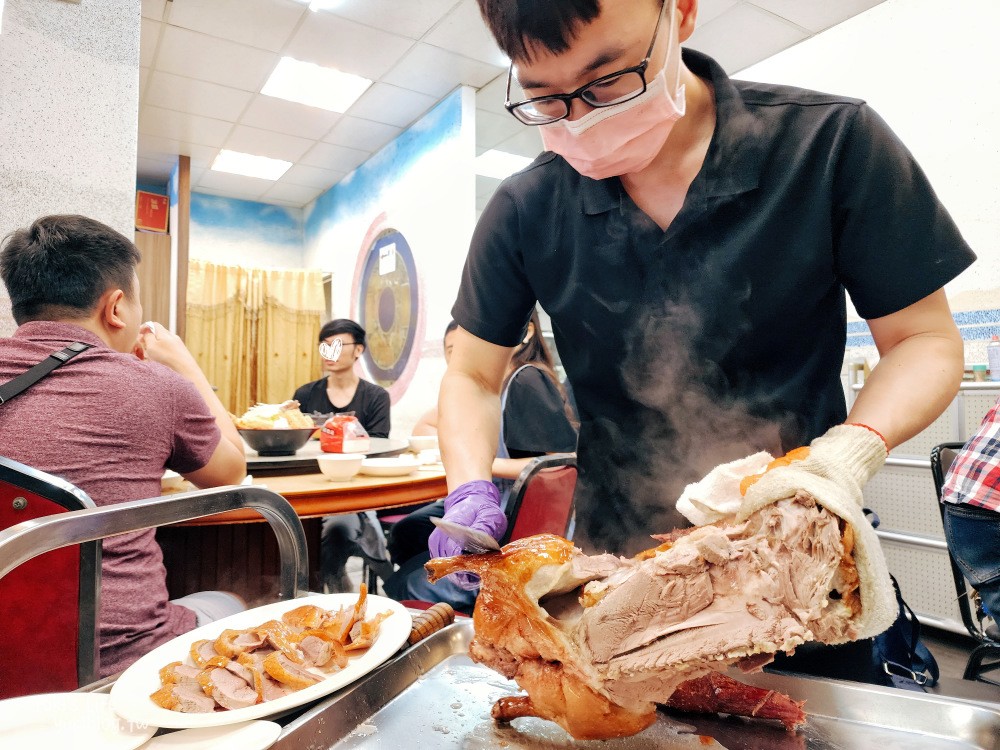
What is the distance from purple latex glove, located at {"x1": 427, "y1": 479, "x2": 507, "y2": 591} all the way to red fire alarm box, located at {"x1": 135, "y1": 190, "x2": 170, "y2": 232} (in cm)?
782

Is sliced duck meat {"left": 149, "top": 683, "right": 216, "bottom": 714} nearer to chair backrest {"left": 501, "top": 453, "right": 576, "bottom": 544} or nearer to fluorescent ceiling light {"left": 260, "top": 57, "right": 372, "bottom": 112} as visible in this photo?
chair backrest {"left": 501, "top": 453, "right": 576, "bottom": 544}

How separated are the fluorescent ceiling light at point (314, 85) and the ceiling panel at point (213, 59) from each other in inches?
4.3

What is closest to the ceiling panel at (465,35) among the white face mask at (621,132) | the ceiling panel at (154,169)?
the white face mask at (621,132)

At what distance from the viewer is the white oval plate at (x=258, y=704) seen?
826mm

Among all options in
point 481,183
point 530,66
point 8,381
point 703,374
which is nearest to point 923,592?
point 703,374

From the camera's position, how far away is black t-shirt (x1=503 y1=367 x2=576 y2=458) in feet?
9.84

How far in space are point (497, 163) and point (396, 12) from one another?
107 inches

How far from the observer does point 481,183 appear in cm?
762

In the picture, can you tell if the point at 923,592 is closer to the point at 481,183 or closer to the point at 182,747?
the point at 182,747

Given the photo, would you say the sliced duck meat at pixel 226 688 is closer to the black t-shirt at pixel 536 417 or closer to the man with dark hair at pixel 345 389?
the black t-shirt at pixel 536 417

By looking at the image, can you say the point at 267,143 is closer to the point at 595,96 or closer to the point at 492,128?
the point at 492,128

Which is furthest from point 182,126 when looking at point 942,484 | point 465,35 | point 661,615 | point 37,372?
point 661,615

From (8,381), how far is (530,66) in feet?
5.39

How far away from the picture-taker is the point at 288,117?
6309mm
